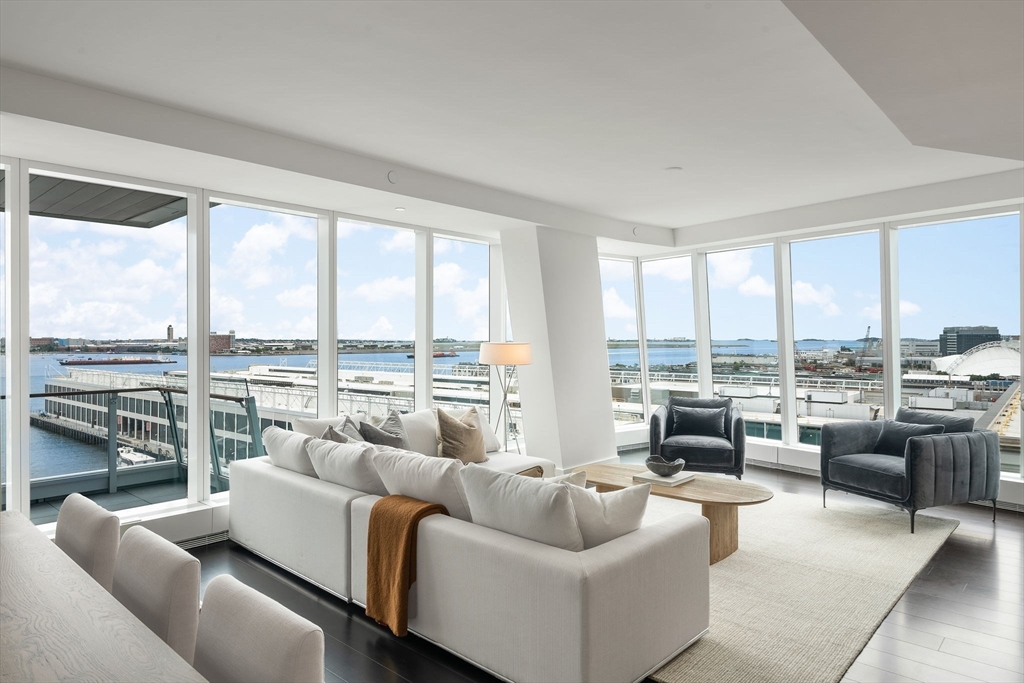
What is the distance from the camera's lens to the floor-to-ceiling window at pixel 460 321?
6.70m

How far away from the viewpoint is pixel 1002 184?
5305 millimetres

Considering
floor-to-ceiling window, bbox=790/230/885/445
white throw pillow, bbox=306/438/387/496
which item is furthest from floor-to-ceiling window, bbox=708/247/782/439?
white throw pillow, bbox=306/438/387/496

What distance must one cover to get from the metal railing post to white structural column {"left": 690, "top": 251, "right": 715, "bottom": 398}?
6.40 meters

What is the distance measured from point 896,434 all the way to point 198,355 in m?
5.89

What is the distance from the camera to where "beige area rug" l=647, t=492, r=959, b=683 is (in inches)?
113

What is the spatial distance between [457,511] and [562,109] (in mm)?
2372

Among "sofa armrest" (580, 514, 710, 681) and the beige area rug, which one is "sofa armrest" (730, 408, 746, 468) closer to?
the beige area rug

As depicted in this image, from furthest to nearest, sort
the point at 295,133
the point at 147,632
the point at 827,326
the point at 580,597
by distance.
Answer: the point at 827,326, the point at 295,133, the point at 580,597, the point at 147,632

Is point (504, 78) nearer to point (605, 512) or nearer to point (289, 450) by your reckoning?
point (605, 512)

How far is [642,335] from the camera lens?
28.3 ft

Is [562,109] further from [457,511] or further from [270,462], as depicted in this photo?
[270,462]

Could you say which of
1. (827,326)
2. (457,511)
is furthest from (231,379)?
(827,326)

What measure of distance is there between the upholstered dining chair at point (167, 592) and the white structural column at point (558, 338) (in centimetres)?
490

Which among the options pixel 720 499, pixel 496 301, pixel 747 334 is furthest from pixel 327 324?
pixel 747 334
